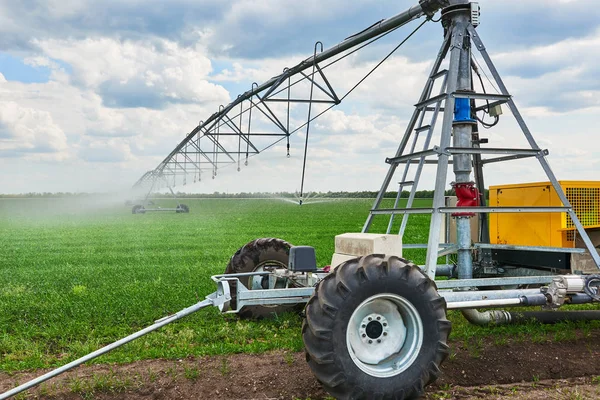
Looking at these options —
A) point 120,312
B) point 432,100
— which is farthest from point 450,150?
point 120,312

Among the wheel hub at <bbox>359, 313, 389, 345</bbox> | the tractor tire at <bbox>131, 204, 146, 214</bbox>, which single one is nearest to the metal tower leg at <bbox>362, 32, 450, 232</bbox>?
the wheel hub at <bbox>359, 313, 389, 345</bbox>

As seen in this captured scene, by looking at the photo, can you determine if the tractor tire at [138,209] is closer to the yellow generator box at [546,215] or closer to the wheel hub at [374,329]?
the yellow generator box at [546,215]

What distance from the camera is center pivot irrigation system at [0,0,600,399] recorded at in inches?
179

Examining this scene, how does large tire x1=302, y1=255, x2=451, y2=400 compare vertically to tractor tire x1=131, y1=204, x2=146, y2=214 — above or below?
below

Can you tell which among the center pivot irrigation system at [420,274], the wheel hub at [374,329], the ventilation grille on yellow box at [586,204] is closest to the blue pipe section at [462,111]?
the center pivot irrigation system at [420,274]

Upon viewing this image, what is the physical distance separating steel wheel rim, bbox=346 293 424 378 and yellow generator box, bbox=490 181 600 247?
2939mm

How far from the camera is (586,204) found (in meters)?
7.08

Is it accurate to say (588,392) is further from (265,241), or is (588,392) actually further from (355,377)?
(265,241)

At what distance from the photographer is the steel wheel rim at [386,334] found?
15.4 ft

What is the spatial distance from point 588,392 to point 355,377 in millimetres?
2098

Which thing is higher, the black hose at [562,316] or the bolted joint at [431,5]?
the bolted joint at [431,5]

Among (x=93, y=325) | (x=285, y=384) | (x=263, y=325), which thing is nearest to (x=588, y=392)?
(x=285, y=384)

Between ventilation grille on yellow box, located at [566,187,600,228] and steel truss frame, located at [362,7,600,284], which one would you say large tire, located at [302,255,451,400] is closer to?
steel truss frame, located at [362,7,600,284]

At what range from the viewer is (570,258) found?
6582 millimetres
